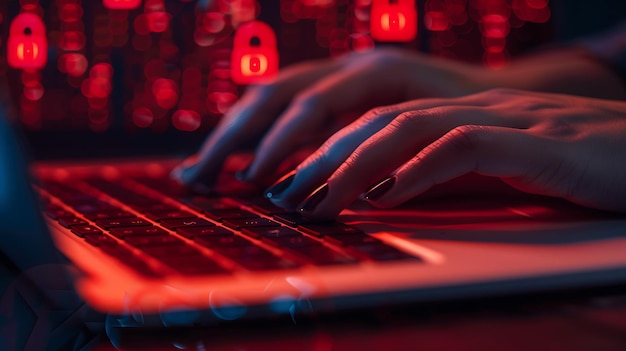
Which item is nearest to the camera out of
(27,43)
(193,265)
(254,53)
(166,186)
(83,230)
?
(193,265)

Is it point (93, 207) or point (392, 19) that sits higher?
point (392, 19)

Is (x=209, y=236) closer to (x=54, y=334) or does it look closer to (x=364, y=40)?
(x=54, y=334)

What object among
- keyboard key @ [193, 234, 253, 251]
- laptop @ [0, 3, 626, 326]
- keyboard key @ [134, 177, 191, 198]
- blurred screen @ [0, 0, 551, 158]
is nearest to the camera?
laptop @ [0, 3, 626, 326]

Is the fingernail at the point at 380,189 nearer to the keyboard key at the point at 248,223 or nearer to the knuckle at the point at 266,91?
the keyboard key at the point at 248,223

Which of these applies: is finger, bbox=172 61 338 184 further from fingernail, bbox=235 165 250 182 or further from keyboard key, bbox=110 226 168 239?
keyboard key, bbox=110 226 168 239

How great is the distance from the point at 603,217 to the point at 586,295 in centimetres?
17

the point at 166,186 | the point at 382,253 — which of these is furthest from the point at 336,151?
the point at 166,186

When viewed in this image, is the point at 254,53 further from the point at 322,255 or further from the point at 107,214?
the point at 322,255

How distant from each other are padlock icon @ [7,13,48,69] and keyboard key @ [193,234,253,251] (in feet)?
1.82

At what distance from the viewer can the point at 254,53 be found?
100 cm

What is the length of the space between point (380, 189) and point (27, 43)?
23.6 inches

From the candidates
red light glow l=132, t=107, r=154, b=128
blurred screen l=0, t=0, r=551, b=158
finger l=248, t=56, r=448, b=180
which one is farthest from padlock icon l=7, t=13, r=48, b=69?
finger l=248, t=56, r=448, b=180

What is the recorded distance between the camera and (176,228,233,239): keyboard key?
1.51ft

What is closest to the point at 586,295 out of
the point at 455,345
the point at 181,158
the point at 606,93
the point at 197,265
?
the point at 455,345
